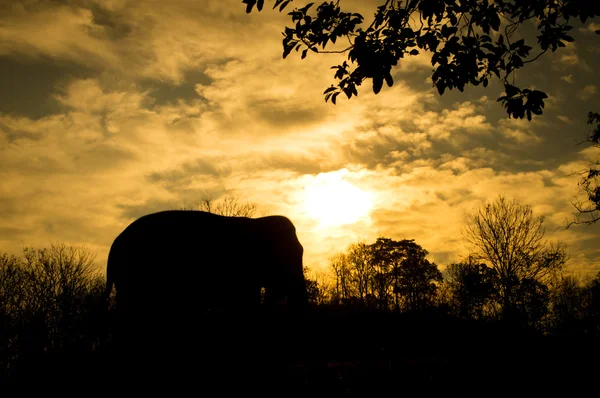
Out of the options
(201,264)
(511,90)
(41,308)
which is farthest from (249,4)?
(41,308)

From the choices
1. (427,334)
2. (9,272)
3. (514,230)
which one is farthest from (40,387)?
(9,272)

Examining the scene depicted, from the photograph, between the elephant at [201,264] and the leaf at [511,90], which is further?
the elephant at [201,264]

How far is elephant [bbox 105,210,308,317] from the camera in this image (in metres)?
10.7

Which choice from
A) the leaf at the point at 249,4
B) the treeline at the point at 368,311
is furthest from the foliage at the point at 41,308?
the leaf at the point at 249,4

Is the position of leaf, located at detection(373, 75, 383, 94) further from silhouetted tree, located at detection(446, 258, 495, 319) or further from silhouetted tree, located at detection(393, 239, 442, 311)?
silhouetted tree, located at detection(393, 239, 442, 311)

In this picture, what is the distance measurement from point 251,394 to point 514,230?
30391 mm

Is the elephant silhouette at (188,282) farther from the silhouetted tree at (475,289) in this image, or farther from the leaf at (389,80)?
the silhouetted tree at (475,289)

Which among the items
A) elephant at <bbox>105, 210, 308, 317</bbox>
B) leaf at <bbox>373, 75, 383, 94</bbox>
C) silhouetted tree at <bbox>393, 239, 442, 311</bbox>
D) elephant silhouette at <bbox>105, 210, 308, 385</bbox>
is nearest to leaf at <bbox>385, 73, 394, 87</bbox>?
leaf at <bbox>373, 75, 383, 94</bbox>

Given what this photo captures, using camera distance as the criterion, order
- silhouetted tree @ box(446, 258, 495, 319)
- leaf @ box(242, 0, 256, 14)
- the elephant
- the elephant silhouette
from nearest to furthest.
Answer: leaf @ box(242, 0, 256, 14) → the elephant silhouette → the elephant → silhouetted tree @ box(446, 258, 495, 319)

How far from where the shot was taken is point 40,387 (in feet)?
28.7

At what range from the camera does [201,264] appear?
1146cm

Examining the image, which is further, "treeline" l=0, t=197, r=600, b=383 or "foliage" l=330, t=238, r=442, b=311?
"foliage" l=330, t=238, r=442, b=311

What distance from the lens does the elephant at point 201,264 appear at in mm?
10711

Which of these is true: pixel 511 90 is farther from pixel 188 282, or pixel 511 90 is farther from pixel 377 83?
pixel 188 282
